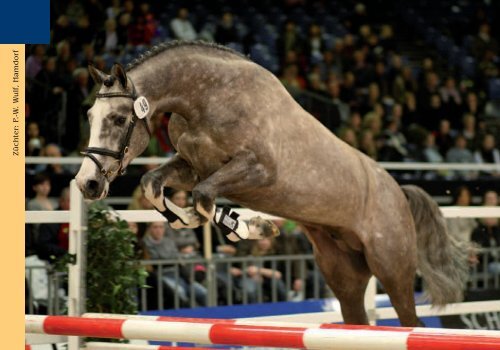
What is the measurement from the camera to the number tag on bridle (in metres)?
5.03

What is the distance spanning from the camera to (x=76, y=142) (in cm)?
995

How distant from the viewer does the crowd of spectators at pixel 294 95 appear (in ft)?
25.6

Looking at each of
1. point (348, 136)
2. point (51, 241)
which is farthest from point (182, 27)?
point (51, 241)

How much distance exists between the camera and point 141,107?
5051 millimetres

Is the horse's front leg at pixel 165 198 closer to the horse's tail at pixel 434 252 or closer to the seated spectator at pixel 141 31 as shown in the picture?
the horse's tail at pixel 434 252

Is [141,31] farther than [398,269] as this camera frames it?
Yes

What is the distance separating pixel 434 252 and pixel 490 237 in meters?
2.58

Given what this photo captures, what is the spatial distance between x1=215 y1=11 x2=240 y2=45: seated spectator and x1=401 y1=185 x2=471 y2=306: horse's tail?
7.37 m

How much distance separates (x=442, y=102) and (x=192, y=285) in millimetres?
7885

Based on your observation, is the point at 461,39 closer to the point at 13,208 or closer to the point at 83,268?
the point at 83,268

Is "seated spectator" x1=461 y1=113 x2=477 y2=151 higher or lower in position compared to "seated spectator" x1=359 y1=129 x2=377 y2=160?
higher

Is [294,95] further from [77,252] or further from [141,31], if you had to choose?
[77,252]

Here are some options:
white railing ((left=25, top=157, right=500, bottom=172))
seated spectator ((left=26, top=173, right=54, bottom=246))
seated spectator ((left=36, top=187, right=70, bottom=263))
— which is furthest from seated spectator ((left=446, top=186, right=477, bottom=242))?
seated spectator ((left=26, top=173, right=54, bottom=246))

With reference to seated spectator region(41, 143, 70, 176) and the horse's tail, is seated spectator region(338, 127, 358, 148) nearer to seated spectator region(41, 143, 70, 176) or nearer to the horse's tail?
seated spectator region(41, 143, 70, 176)
